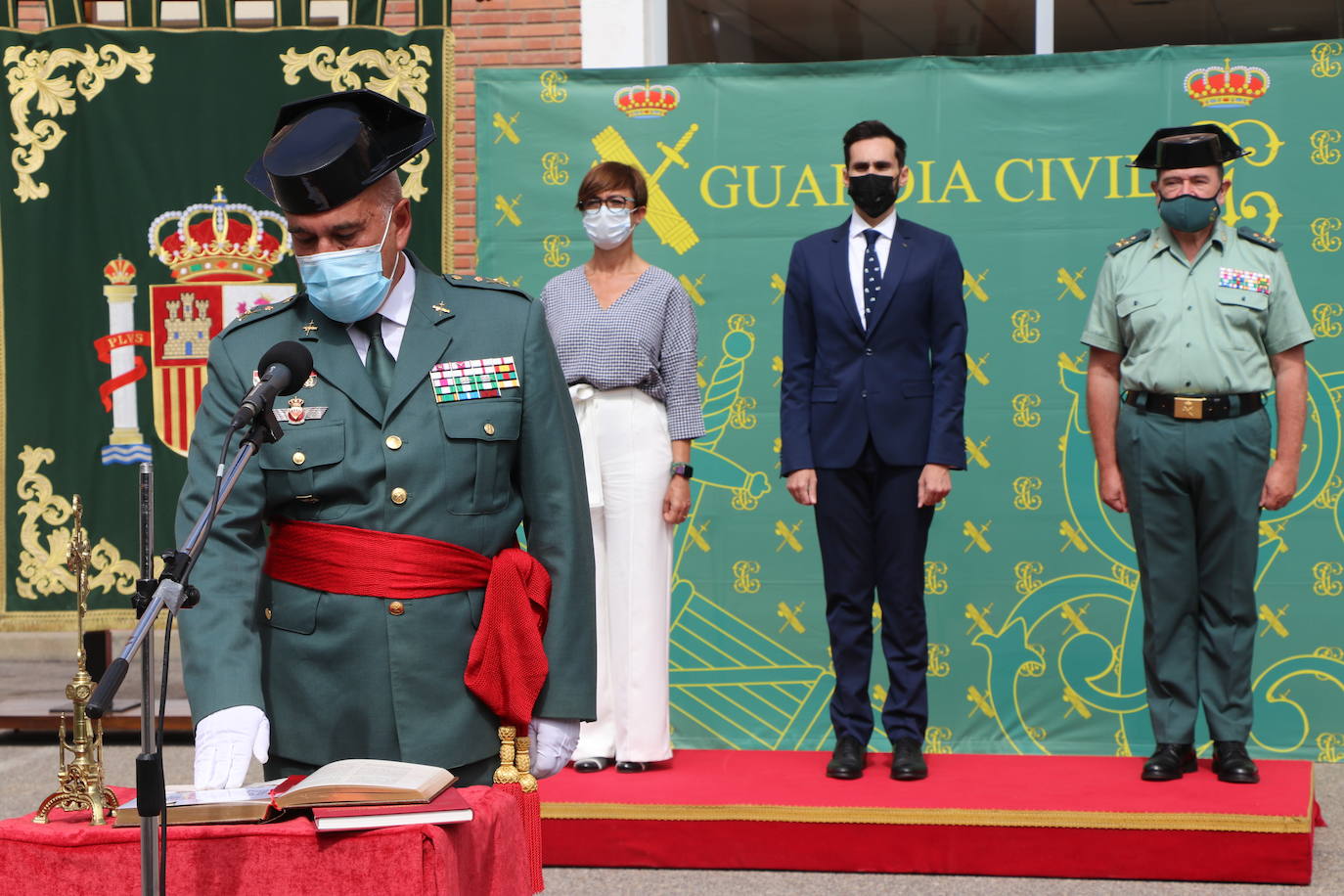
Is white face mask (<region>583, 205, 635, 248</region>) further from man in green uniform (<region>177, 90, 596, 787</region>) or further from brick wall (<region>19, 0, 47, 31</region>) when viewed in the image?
brick wall (<region>19, 0, 47, 31</region>)

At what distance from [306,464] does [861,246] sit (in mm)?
3080

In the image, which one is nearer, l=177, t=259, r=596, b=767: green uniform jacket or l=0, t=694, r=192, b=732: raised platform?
l=177, t=259, r=596, b=767: green uniform jacket

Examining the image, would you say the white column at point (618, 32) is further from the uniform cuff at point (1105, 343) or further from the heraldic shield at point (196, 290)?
the uniform cuff at point (1105, 343)

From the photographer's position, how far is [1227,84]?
6.27 meters

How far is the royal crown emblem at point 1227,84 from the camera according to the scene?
6.27 m

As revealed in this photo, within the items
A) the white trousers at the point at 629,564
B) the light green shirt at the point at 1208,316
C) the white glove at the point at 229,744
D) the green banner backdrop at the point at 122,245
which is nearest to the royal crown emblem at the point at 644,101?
the green banner backdrop at the point at 122,245

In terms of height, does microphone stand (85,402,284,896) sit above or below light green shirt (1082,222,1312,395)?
below

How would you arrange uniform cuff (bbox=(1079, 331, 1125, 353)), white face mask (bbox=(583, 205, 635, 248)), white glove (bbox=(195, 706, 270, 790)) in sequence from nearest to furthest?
white glove (bbox=(195, 706, 270, 790))
uniform cuff (bbox=(1079, 331, 1125, 353))
white face mask (bbox=(583, 205, 635, 248))

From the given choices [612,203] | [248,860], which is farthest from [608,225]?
[248,860]

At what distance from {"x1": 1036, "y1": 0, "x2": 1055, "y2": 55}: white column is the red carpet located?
367 cm

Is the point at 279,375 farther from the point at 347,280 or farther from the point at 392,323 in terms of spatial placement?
the point at 392,323

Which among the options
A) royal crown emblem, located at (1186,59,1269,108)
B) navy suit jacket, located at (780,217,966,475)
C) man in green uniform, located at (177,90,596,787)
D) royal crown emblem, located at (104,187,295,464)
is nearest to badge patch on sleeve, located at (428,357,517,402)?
man in green uniform, located at (177,90,596,787)

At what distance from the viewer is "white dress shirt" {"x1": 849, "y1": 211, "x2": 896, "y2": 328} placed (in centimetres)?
551

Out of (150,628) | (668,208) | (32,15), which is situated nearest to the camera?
(150,628)
